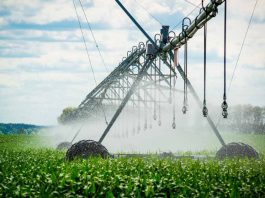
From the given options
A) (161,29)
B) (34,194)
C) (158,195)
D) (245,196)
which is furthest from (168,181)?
(161,29)

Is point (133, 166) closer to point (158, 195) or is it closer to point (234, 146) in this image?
point (158, 195)

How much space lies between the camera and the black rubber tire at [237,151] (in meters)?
16.7

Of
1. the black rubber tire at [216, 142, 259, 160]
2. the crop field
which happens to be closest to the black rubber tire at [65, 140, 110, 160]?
the black rubber tire at [216, 142, 259, 160]

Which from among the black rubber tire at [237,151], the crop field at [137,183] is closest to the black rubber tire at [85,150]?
the black rubber tire at [237,151]

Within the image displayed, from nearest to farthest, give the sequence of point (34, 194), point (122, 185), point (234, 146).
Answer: point (34, 194) → point (122, 185) → point (234, 146)

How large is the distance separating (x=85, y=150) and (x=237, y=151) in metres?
5.42

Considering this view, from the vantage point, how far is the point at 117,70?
105ft

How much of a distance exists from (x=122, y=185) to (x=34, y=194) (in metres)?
1.83

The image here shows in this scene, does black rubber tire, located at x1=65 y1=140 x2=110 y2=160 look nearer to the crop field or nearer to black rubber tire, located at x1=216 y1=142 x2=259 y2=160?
black rubber tire, located at x1=216 y1=142 x2=259 y2=160

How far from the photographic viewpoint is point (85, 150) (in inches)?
668

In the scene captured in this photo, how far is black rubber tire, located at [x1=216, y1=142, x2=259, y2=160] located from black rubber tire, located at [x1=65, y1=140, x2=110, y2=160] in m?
4.18

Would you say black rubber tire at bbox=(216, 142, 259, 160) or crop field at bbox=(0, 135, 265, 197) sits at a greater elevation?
black rubber tire at bbox=(216, 142, 259, 160)

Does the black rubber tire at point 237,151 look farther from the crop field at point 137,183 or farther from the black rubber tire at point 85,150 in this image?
the crop field at point 137,183

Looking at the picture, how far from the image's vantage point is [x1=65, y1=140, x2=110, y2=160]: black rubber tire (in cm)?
1681
